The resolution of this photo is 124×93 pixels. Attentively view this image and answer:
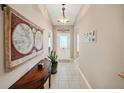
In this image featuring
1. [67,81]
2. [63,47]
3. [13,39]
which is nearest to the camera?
[13,39]

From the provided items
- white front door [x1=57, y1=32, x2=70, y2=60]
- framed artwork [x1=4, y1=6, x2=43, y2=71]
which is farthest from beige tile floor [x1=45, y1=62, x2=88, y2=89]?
white front door [x1=57, y1=32, x2=70, y2=60]

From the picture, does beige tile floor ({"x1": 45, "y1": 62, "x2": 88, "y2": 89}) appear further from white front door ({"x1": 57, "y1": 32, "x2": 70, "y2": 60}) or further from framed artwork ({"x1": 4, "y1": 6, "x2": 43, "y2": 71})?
white front door ({"x1": 57, "y1": 32, "x2": 70, "y2": 60})

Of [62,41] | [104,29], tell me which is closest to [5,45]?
[104,29]

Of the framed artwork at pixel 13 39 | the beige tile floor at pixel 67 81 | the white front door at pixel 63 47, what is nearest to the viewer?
the framed artwork at pixel 13 39

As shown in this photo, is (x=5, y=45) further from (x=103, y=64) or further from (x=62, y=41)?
(x=62, y=41)

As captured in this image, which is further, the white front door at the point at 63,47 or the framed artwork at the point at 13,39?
the white front door at the point at 63,47

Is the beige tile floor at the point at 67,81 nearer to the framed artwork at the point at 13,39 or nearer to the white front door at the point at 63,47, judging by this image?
the framed artwork at the point at 13,39

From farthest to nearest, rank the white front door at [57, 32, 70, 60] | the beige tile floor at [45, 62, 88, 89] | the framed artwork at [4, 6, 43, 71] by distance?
1. the white front door at [57, 32, 70, 60]
2. the beige tile floor at [45, 62, 88, 89]
3. the framed artwork at [4, 6, 43, 71]

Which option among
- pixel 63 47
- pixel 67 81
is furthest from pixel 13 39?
pixel 63 47

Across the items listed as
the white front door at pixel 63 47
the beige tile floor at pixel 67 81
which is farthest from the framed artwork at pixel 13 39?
the white front door at pixel 63 47

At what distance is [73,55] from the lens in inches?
360

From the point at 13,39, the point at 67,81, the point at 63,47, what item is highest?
the point at 13,39

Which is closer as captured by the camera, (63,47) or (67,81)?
(67,81)

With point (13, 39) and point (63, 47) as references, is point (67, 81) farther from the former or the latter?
point (63, 47)
